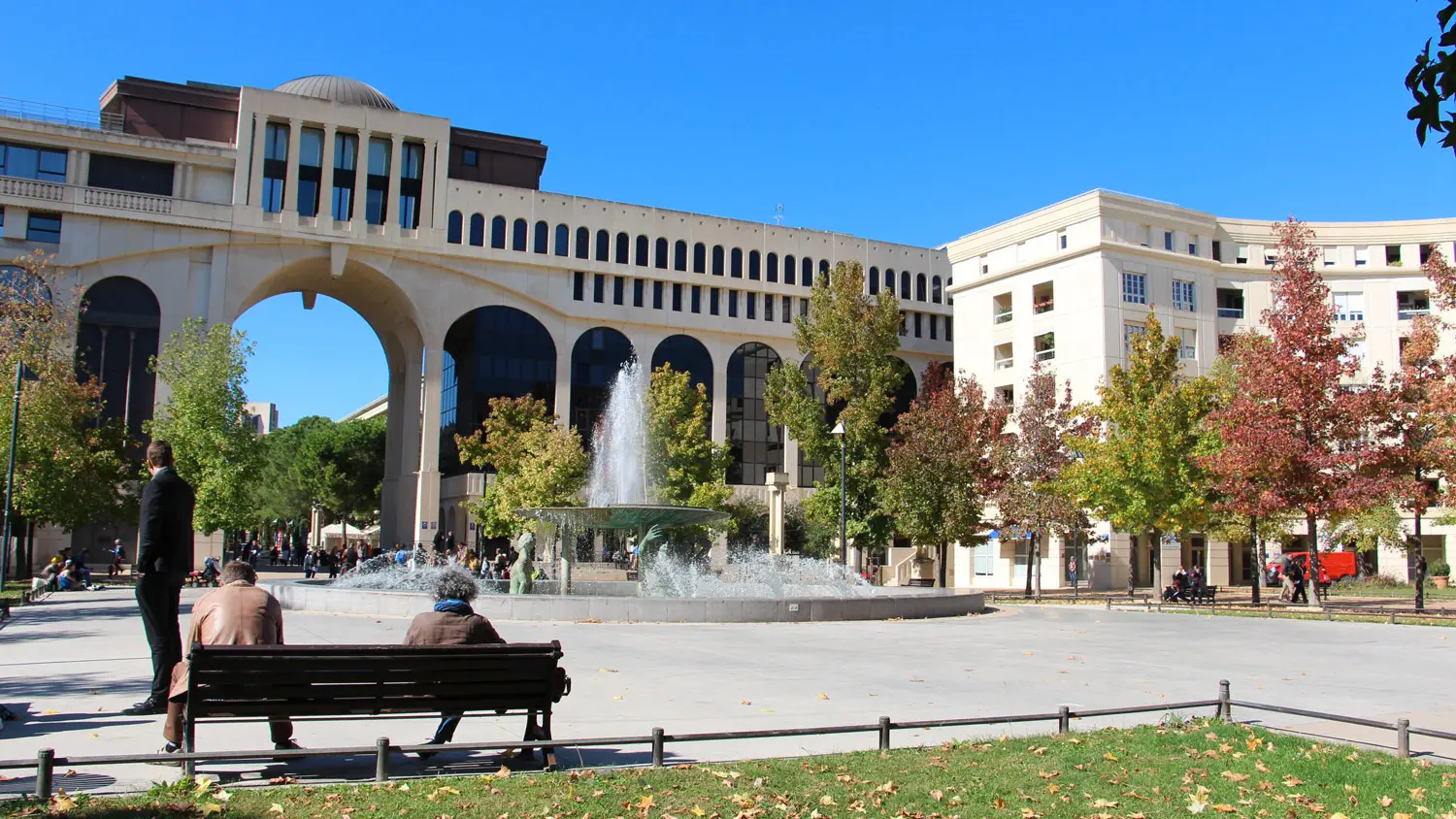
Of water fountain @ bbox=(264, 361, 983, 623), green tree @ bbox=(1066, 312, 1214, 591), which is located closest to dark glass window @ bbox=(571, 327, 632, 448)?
water fountain @ bbox=(264, 361, 983, 623)

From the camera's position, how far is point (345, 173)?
179 feet

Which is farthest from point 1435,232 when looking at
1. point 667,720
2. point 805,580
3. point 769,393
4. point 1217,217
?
point 667,720

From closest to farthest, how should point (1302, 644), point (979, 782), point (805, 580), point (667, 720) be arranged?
point (979, 782) → point (667, 720) → point (1302, 644) → point (805, 580)

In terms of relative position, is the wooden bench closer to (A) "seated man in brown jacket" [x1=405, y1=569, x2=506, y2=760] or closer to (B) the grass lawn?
(A) "seated man in brown jacket" [x1=405, y1=569, x2=506, y2=760]

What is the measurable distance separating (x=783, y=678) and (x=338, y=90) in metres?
55.0

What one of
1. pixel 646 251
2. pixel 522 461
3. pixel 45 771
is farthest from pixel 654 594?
pixel 646 251

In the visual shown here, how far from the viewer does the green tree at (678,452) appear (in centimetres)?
4622

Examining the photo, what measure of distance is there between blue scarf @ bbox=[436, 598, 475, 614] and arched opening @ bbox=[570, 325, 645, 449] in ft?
166

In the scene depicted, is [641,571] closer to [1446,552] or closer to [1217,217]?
[1217,217]

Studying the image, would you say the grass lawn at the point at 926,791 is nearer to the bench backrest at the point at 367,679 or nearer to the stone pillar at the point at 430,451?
the bench backrest at the point at 367,679

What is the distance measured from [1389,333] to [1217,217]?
31.5 ft

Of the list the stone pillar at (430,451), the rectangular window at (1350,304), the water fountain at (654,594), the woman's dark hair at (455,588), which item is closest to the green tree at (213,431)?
the water fountain at (654,594)

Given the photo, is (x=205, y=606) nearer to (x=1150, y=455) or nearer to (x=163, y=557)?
(x=163, y=557)

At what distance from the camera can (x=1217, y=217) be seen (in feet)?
173
